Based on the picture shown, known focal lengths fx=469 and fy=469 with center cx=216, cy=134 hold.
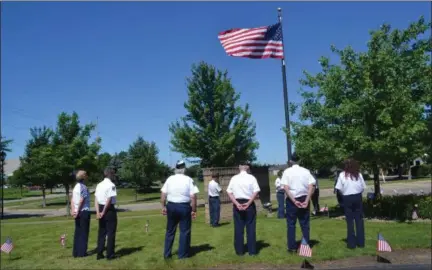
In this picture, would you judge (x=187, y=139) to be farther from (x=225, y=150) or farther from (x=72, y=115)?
(x=72, y=115)

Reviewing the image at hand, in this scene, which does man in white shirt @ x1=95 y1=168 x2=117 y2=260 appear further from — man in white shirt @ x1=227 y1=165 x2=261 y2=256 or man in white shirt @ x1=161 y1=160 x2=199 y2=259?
man in white shirt @ x1=227 y1=165 x2=261 y2=256

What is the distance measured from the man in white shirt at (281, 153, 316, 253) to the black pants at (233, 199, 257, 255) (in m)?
0.70

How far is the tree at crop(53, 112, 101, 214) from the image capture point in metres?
29.2

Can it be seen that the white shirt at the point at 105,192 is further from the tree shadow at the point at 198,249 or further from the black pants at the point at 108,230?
the tree shadow at the point at 198,249

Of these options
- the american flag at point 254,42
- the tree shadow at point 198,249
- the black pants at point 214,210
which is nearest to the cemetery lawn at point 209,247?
the tree shadow at point 198,249

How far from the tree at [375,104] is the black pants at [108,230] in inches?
290

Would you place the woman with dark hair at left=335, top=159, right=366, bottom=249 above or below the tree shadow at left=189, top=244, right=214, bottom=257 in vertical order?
→ above

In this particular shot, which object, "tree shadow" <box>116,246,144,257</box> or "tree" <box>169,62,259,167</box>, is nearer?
"tree shadow" <box>116,246,144,257</box>

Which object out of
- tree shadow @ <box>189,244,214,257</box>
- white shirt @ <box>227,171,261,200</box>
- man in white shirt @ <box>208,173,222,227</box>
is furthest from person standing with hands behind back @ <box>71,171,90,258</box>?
man in white shirt @ <box>208,173,222,227</box>

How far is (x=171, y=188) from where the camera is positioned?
8578 millimetres

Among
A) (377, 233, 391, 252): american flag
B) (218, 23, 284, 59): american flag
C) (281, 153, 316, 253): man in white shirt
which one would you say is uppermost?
(218, 23, 284, 59): american flag

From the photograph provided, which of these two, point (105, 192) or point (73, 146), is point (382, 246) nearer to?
point (105, 192)

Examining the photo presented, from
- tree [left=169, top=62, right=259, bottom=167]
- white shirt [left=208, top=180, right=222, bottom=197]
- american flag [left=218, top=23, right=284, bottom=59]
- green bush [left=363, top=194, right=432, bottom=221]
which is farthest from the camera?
tree [left=169, top=62, right=259, bottom=167]

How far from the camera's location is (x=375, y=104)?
533 inches
